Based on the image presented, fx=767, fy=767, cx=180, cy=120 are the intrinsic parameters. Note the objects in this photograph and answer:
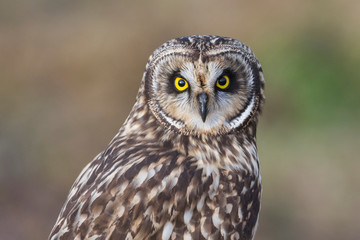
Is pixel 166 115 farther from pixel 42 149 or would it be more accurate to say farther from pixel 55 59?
pixel 55 59

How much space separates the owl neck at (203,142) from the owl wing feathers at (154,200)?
2.4 inches

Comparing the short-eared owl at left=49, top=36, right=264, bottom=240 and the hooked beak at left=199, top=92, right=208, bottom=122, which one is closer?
the short-eared owl at left=49, top=36, right=264, bottom=240

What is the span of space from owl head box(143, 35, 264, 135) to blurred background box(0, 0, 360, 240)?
15.4 feet

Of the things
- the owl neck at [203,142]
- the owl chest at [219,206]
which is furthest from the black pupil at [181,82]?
the owl chest at [219,206]

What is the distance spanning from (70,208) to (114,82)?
Result: 6.84m

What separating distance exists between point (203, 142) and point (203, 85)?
356 millimetres

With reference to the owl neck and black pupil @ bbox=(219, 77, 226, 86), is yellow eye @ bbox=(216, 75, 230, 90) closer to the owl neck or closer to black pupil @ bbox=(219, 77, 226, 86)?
black pupil @ bbox=(219, 77, 226, 86)

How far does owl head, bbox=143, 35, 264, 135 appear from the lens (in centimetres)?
393

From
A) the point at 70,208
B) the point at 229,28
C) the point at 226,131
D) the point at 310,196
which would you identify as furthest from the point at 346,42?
the point at 70,208

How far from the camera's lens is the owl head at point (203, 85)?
393 cm

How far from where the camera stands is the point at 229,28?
1074 cm

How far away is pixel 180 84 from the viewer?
4.02 meters

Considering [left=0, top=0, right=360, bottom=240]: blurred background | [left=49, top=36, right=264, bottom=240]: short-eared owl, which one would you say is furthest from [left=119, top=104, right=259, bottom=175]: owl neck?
[left=0, top=0, right=360, bottom=240]: blurred background

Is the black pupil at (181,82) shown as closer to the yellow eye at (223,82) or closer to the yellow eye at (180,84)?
the yellow eye at (180,84)
